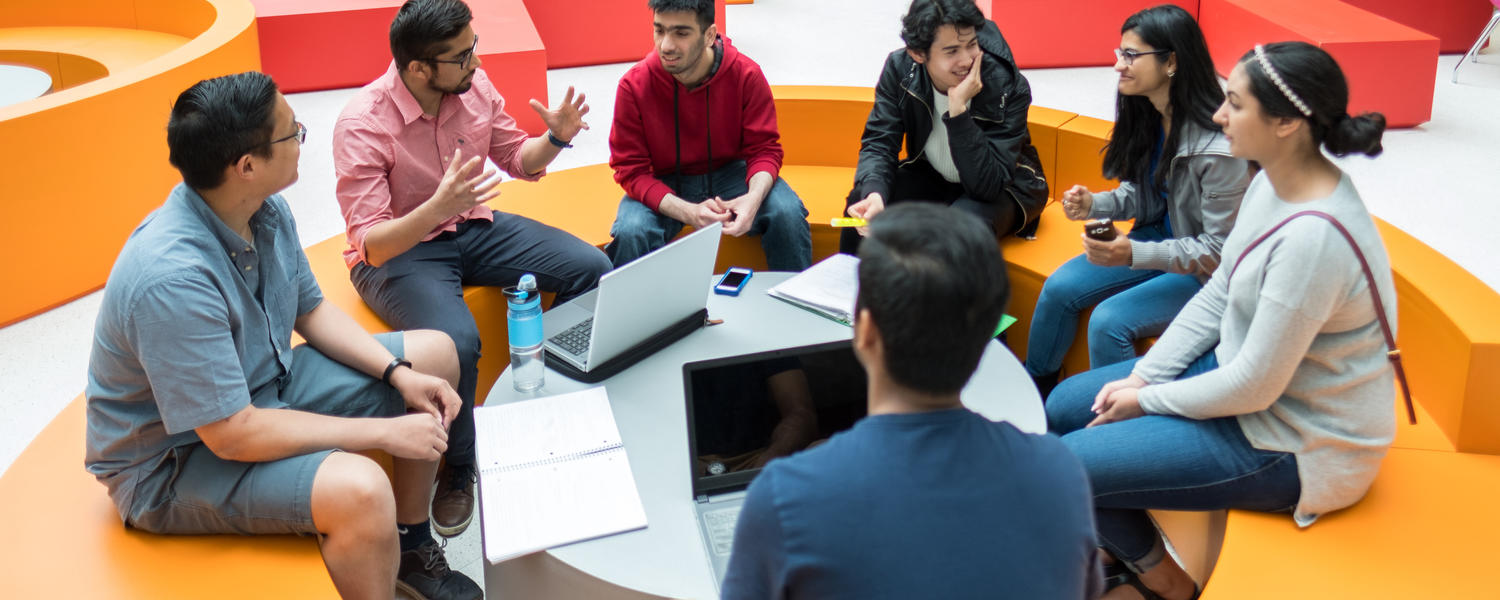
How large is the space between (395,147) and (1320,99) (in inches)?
87.7

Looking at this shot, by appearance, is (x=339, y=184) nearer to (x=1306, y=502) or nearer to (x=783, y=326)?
(x=783, y=326)

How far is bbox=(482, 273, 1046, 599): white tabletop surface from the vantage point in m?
1.87

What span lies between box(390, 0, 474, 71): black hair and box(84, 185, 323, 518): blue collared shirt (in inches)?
36.0

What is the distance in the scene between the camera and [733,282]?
2.94 meters

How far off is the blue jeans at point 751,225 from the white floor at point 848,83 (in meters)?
1.01

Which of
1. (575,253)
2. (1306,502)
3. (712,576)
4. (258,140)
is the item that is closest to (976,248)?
(712,576)

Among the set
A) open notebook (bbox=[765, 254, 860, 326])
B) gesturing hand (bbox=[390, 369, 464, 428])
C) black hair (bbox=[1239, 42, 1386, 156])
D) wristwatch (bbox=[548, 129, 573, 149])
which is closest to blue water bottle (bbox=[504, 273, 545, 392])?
gesturing hand (bbox=[390, 369, 464, 428])

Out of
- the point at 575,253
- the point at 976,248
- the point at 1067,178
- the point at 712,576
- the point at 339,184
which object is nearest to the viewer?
the point at 976,248

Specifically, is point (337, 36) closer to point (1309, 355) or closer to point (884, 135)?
point (884, 135)

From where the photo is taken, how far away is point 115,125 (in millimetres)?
4180

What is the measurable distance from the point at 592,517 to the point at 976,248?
105cm

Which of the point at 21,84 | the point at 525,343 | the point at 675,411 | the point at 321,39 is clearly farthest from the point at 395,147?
the point at 321,39

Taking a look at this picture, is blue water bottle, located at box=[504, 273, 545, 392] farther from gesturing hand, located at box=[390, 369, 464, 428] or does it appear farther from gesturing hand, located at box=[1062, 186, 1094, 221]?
gesturing hand, located at box=[1062, 186, 1094, 221]

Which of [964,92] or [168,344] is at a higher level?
[964,92]
